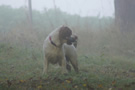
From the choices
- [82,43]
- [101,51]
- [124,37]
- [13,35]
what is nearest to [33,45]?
[13,35]

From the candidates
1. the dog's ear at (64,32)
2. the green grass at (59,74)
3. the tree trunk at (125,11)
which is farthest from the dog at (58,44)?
the tree trunk at (125,11)

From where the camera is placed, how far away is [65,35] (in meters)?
5.48

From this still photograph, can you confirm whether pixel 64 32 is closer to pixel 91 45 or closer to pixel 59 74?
pixel 59 74

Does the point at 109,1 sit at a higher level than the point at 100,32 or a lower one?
higher

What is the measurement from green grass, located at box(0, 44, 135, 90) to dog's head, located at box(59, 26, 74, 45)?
788 mm

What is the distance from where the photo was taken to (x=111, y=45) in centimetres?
1052

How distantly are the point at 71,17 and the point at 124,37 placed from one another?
28.6 feet

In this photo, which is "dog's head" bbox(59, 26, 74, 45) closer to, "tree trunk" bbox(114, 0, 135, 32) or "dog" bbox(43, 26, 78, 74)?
"dog" bbox(43, 26, 78, 74)

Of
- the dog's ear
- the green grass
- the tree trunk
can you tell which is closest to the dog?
the dog's ear

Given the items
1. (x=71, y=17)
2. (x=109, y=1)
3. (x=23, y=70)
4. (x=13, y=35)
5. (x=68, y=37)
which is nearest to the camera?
(x=68, y=37)

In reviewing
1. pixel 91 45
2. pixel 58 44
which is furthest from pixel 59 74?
pixel 91 45

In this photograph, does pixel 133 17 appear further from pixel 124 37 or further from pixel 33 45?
pixel 33 45

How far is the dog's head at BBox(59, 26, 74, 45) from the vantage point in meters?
5.45

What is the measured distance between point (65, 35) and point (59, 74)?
Answer: 3.06ft
